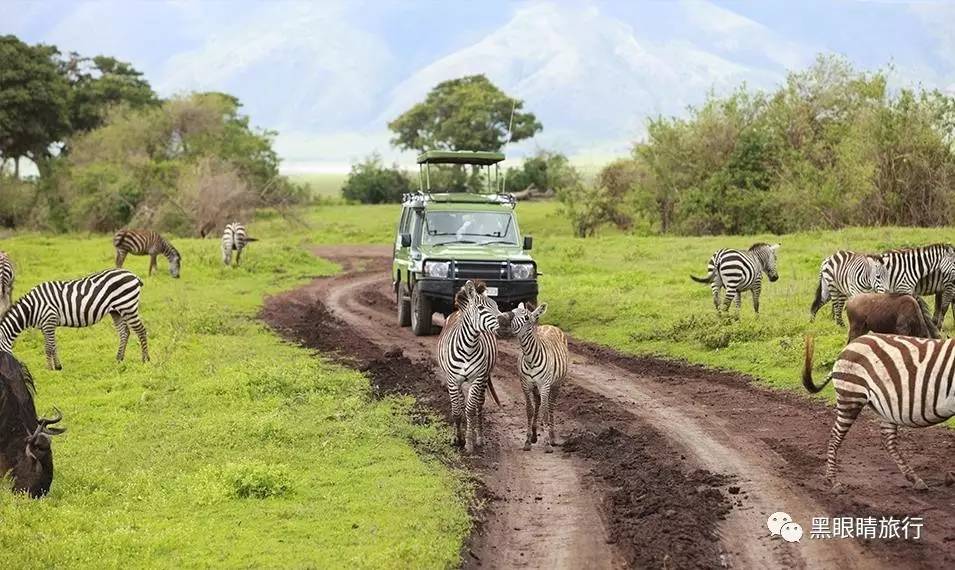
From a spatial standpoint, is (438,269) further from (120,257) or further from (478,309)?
(120,257)

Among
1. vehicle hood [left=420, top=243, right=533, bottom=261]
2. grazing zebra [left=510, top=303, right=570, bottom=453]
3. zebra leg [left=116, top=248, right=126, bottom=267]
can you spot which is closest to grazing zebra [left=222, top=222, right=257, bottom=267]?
zebra leg [left=116, top=248, right=126, bottom=267]

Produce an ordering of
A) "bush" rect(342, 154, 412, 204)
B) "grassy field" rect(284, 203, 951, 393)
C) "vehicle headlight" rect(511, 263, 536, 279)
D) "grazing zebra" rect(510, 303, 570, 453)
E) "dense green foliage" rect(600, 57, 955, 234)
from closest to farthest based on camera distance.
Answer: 1. "grazing zebra" rect(510, 303, 570, 453)
2. "grassy field" rect(284, 203, 951, 393)
3. "vehicle headlight" rect(511, 263, 536, 279)
4. "dense green foliage" rect(600, 57, 955, 234)
5. "bush" rect(342, 154, 412, 204)

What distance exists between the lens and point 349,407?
14719 mm

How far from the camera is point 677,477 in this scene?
11.0 meters

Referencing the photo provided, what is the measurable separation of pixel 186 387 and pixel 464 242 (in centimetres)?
710

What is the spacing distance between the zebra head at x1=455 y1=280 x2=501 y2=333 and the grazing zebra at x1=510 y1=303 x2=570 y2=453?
0.22 metres

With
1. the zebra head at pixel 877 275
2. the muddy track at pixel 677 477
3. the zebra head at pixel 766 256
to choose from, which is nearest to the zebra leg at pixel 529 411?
the muddy track at pixel 677 477

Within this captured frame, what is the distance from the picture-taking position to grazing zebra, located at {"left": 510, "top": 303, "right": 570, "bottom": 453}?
12.4m

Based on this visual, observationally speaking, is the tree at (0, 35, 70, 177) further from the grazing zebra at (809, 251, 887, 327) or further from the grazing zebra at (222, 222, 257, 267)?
the grazing zebra at (809, 251, 887, 327)

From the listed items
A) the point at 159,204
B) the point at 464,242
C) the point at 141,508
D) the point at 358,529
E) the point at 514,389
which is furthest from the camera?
the point at 159,204

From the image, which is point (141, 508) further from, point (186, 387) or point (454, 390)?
point (186, 387)

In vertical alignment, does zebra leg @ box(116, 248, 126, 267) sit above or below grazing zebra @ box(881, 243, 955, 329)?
below

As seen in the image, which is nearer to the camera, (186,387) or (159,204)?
(186,387)

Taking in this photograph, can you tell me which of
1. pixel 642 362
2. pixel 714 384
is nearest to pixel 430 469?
pixel 714 384
